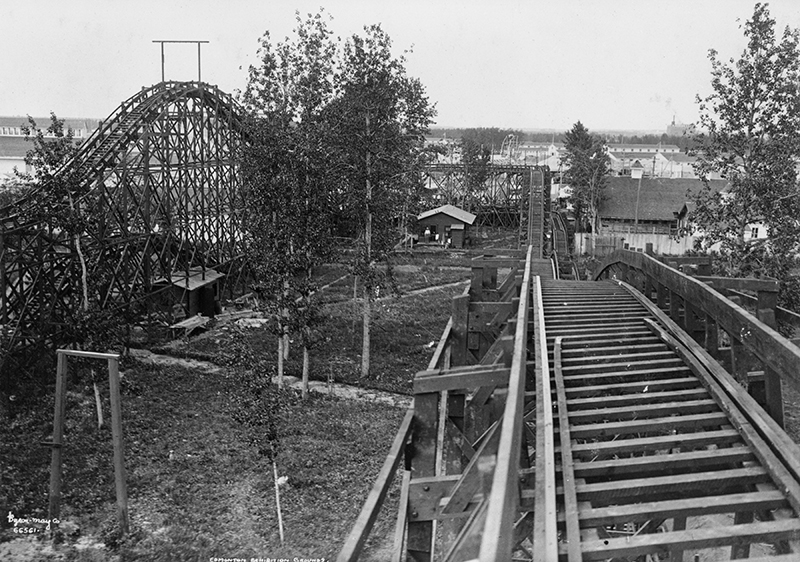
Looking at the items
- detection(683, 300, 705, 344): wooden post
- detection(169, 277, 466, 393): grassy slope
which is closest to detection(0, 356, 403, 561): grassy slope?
detection(169, 277, 466, 393): grassy slope

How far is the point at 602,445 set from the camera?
16.7ft

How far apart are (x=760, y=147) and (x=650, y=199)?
33134mm

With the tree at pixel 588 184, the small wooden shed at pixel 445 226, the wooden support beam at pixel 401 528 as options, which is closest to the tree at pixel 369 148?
the wooden support beam at pixel 401 528

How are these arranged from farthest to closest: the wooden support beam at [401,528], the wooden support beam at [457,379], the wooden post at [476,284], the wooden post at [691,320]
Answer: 1. the wooden post at [476,284]
2. the wooden post at [691,320]
3. the wooden support beam at [457,379]
4. the wooden support beam at [401,528]

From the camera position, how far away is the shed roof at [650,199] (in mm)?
49763

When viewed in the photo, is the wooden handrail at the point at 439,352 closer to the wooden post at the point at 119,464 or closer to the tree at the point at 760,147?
the wooden post at the point at 119,464

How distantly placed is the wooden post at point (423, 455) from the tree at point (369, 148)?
14.9m

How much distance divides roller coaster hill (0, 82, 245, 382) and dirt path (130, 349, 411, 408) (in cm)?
178

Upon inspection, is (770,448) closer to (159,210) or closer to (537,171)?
(159,210)

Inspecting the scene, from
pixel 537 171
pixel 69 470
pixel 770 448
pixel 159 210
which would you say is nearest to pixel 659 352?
pixel 770 448

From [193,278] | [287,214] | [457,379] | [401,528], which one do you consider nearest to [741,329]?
[457,379]

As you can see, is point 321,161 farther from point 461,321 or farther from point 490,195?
point 490,195

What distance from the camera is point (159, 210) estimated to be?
2516cm

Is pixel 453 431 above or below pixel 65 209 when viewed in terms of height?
below
